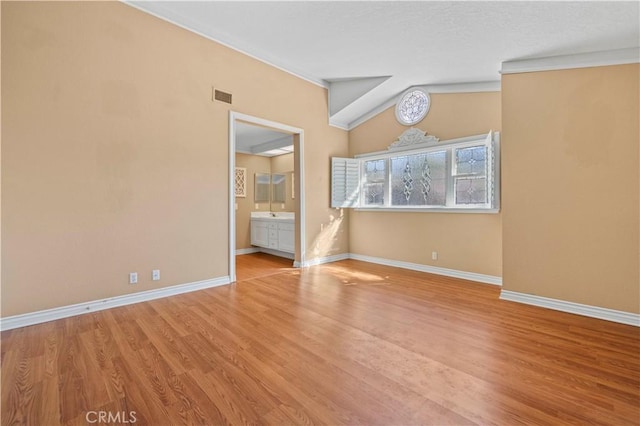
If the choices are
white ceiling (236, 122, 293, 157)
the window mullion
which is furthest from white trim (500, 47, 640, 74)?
white ceiling (236, 122, 293, 157)

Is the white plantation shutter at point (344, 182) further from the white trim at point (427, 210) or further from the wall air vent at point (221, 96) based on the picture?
the wall air vent at point (221, 96)

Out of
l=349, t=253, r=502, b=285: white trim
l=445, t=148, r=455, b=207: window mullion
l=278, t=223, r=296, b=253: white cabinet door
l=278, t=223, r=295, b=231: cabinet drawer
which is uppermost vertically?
l=445, t=148, r=455, b=207: window mullion

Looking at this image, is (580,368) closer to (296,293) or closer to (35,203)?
(296,293)

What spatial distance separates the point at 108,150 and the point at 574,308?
521 cm

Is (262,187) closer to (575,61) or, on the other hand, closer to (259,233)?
(259,233)

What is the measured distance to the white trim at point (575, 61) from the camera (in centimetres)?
274

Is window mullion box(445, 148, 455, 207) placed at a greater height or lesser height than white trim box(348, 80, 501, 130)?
lesser

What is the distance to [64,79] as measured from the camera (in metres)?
2.78

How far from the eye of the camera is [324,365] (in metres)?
2.00

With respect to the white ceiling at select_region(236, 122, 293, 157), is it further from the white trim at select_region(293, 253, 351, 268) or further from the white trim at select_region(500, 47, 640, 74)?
the white trim at select_region(500, 47, 640, 74)

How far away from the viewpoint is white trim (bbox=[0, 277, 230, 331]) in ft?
8.46

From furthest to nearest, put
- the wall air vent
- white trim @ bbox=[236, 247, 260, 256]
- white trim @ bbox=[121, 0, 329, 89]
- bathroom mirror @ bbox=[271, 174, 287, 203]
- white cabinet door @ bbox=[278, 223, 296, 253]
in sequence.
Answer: bathroom mirror @ bbox=[271, 174, 287, 203], white trim @ bbox=[236, 247, 260, 256], white cabinet door @ bbox=[278, 223, 296, 253], the wall air vent, white trim @ bbox=[121, 0, 329, 89]

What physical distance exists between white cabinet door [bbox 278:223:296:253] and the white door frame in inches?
19.9

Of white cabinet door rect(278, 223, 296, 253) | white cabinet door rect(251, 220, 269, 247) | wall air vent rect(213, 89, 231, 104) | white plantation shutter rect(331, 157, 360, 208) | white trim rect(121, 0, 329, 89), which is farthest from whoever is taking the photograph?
white cabinet door rect(251, 220, 269, 247)
